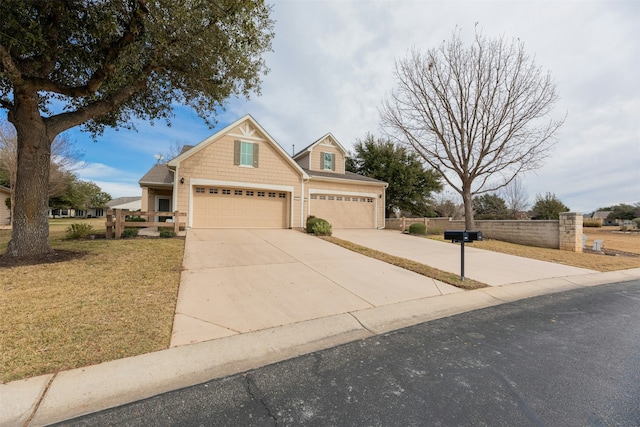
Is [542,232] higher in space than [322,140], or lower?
lower

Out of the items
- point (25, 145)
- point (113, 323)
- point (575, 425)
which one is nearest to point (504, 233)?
point (575, 425)

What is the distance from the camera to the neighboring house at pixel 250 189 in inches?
541

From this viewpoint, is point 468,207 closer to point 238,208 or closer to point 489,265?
point 489,265

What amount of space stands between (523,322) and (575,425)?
8.07 ft

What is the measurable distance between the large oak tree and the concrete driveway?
4122 millimetres

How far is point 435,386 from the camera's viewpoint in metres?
2.62

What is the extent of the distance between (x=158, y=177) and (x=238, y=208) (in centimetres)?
674

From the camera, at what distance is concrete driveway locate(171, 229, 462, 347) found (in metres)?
4.04

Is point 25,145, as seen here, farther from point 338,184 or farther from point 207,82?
point 338,184

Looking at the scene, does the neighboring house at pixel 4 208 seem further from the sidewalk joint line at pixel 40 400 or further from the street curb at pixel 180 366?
the street curb at pixel 180 366

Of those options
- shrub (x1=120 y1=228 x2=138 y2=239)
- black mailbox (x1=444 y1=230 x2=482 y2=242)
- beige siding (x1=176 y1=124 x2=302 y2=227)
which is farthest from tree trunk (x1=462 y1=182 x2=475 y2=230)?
shrub (x1=120 y1=228 x2=138 y2=239)

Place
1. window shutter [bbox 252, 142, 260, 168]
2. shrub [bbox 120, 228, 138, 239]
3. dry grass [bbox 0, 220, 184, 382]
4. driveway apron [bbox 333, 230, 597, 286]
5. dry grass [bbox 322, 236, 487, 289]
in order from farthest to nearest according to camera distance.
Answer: window shutter [bbox 252, 142, 260, 168]
shrub [bbox 120, 228, 138, 239]
driveway apron [bbox 333, 230, 597, 286]
dry grass [bbox 322, 236, 487, 289]
dry grass [bbox 0, 220, 184, 382]

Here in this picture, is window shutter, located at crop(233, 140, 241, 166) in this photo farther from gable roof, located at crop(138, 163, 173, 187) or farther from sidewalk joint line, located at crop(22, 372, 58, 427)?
sidewalk joint line, located at crop(22, 372, 58, 427)

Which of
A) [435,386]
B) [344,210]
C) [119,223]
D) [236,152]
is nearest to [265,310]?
[435,386]
